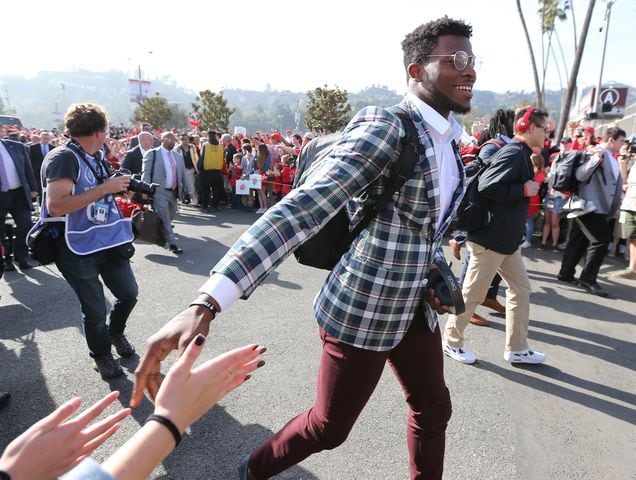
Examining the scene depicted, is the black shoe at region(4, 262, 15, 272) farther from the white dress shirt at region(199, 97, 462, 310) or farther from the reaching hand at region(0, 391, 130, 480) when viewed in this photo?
the white dress shirt at region(199, 97, 462, 310)

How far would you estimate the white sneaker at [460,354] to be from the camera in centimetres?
379

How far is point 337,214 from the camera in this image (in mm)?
1774

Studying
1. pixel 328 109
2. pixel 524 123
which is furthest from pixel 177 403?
pixel 328 109

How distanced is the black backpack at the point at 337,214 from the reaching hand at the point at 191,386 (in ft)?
2.26

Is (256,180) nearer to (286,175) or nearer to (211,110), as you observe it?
(286,175)

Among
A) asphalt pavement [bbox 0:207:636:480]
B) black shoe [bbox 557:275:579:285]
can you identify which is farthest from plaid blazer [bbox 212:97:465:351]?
black shoe [bbox 557:275:579:285]

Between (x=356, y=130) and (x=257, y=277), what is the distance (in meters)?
0.65

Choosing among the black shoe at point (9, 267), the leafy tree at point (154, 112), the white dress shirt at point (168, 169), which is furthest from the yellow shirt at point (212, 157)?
A: the leafy tree at point (154, 112)

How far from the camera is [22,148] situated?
6355 mm

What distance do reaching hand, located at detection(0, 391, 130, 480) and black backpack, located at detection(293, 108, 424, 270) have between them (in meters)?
0.91

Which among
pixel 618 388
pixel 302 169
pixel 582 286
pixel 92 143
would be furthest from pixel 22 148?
pixel 582 286

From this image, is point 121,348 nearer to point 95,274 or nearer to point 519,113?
point 95,274

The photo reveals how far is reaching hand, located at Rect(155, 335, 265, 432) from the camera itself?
1.03 m

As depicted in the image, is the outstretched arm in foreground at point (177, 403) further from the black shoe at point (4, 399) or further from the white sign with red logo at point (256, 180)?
the white sign with red logo at point (256, 180)
